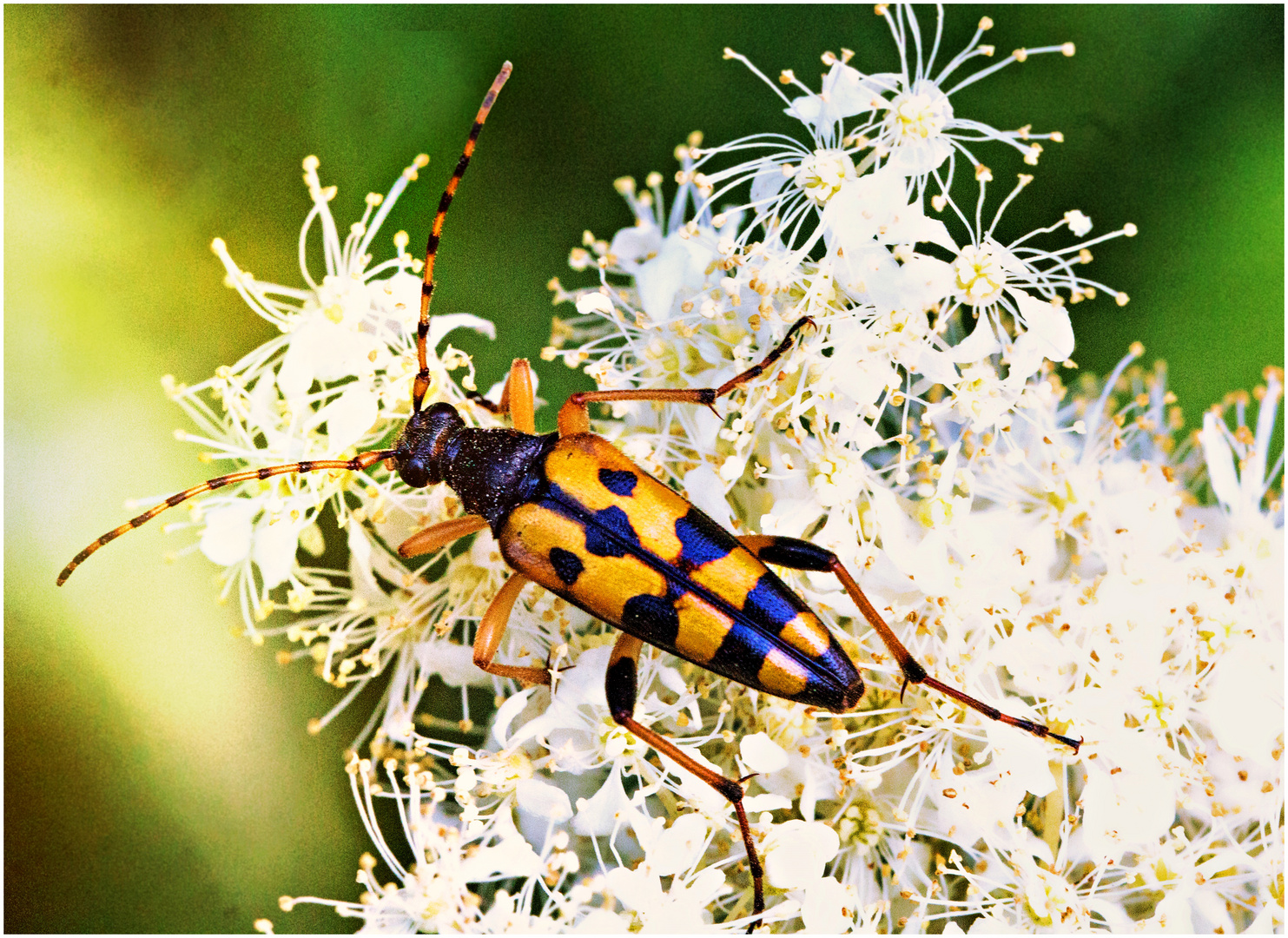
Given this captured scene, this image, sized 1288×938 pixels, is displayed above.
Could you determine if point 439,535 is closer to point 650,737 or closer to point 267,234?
point 650,737

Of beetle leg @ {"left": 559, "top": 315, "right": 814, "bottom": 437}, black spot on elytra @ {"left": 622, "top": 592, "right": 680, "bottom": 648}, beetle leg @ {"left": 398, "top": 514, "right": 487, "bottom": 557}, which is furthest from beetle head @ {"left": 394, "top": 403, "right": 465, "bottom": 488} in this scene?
black spot on elytra @ {"left": 622, "top": 592, "right": 680, "bottom": 648}

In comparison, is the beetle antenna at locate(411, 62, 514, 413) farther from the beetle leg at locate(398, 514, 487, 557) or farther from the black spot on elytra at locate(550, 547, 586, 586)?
the black spot on elytra at locate(550, 547, 586, 586)

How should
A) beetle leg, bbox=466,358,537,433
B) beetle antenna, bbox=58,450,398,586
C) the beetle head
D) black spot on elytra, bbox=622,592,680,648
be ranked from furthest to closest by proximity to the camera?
1. beetle leg, bbox=466,358,537,433
2. the beetle head
3. beetle antenna, bbox=58,450,398,586
4. black spot on elytra, bbox=622,592,680,648

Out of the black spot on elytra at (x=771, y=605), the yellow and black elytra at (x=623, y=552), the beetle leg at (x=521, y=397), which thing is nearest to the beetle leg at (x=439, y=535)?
the yellow and black elytra at (x=623, y=552)

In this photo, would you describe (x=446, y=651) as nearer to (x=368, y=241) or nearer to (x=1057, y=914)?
(x=368, y=241)

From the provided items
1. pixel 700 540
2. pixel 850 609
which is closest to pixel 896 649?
pixel 850 609

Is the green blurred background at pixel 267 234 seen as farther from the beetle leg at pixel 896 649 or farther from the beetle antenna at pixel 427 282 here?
the beetle leg at pixel 896 649
